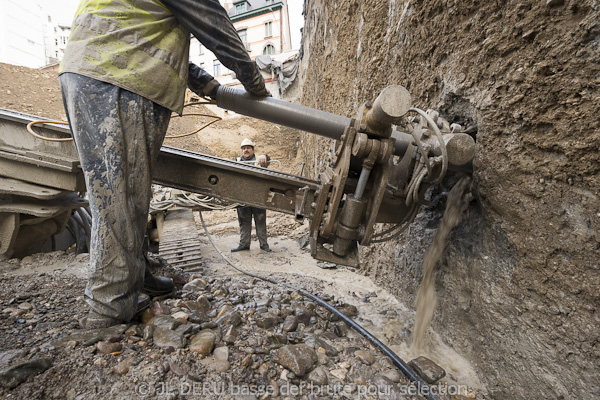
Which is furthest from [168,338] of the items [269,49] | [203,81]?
[269,49]

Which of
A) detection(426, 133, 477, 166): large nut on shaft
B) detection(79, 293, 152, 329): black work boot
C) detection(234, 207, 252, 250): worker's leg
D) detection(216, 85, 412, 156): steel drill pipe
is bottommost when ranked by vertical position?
detection(234, 207, 252, 250): worker's leg

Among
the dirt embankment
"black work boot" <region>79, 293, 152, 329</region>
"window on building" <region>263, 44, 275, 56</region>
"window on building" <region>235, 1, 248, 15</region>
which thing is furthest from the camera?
"window on building" <region>235, 1, 248, 15</region>

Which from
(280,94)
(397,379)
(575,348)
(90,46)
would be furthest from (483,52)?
(280,94)

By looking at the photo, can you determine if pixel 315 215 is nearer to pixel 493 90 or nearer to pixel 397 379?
pixel 397 379

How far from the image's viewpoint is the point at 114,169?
147 cm

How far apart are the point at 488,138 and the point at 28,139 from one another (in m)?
3.19

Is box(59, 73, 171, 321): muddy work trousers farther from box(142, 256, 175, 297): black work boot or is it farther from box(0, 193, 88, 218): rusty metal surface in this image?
box(0, 193, 88, 218): rusty metal surface

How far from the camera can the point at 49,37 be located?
4772cm

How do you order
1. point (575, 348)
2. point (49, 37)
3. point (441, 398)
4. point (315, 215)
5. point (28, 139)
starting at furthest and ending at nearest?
point (49, 37) < point (28, 139) < point (315, 215) < point (441, 398) < point (575, 348)

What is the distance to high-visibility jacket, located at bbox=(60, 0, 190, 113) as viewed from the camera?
1.41 meters

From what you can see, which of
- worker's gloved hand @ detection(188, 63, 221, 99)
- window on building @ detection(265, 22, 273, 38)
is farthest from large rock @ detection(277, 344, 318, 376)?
window on building @ detection(265, 22, 273, 38)

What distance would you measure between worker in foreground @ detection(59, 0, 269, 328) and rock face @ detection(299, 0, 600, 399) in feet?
4.20

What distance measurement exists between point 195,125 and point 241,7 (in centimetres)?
1900

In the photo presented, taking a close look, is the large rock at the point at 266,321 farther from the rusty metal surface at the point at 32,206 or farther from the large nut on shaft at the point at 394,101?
the rusty metal surface at the point at 32,206
